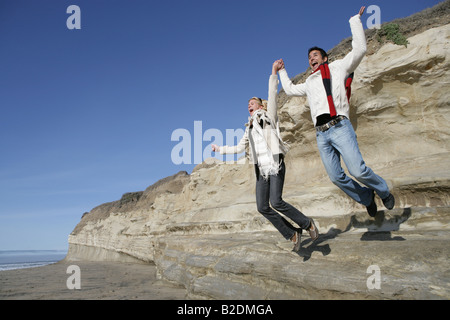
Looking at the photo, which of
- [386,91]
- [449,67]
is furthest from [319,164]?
[449,67]

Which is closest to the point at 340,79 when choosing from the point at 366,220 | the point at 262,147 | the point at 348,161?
the point at 348,161

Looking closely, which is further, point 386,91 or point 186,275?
point 386,91

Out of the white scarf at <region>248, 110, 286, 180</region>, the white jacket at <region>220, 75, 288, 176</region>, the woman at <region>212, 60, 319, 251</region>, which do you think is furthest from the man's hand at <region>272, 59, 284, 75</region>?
the white scarf at <region>248, 110, 286, 180</region>

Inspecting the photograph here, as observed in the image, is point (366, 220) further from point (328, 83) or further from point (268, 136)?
point (328, 83)

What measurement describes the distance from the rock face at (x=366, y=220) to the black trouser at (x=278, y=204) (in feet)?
1.48

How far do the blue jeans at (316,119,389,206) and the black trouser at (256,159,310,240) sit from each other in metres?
0.55

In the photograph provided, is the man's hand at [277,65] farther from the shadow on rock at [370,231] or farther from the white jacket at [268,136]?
the shadow on rock at [370,231]

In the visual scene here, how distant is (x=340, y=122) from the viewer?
3211 mm

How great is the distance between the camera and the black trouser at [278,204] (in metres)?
3.47

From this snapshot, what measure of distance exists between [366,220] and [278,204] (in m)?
1.78

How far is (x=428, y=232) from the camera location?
3.55 m

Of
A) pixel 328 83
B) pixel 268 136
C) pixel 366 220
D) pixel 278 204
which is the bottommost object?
pixel 366 220
